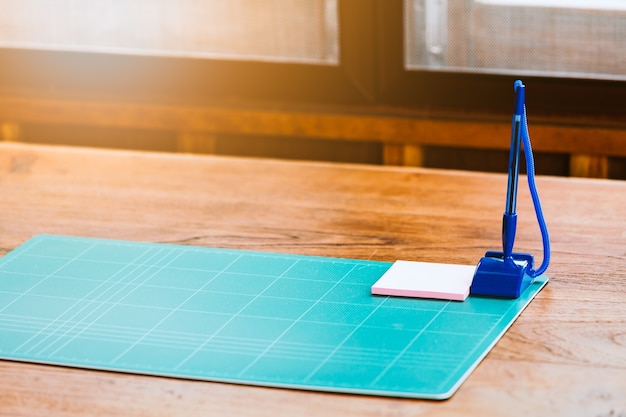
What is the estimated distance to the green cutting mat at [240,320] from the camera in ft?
4.01

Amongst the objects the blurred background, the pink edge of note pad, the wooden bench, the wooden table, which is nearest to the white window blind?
the blurred background

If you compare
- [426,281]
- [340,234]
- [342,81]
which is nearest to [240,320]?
[426,281]

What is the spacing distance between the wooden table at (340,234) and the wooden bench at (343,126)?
543mm

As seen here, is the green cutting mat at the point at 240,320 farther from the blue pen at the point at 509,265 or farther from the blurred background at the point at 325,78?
the blurred background at the point at 325,78

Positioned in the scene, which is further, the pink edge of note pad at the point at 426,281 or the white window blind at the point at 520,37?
the white window blind at the point at 520,37

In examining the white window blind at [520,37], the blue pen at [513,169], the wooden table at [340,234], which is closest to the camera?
the wooden table at [340,234]

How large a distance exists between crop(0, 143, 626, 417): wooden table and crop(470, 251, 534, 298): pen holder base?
35 mm

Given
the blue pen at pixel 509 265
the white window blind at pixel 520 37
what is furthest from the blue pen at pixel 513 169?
the white window blind at pixel 520 37

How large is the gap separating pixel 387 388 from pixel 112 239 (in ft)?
2.14

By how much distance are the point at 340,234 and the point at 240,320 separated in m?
0.36

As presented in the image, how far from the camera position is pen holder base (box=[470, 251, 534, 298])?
1414mm

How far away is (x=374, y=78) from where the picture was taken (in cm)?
249

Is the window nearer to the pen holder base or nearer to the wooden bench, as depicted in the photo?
the wooden bench

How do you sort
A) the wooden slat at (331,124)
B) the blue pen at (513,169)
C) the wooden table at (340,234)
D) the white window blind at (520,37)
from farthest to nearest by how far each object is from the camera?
1. the wooden slat at (331,124)
2. the white window blind at (520,37)
3. the blue pen at (513,169)
4. the wooden table at (340,234)
